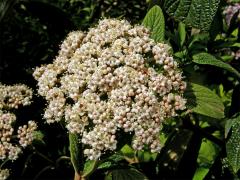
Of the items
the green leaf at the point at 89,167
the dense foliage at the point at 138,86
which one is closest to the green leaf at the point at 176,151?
the dense foliage at the point at 138,86

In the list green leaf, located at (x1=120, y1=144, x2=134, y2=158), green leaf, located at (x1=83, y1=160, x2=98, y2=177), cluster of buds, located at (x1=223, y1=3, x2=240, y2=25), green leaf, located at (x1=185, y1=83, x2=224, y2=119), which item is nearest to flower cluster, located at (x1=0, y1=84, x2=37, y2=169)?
green leaf, located at (x1=83, y1=160, x2=98, y2=177)

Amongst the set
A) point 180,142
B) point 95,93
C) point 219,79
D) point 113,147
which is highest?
Answer: point 95,93

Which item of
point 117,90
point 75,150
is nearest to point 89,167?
point 75,150

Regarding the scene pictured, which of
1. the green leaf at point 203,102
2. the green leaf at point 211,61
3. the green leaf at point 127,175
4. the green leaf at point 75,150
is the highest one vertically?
the green leaf at point 211,61

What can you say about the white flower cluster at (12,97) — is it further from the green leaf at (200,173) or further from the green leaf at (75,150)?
the green leaf at (200,173)

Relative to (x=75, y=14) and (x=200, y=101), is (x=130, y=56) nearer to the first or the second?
(x=200, y=101)

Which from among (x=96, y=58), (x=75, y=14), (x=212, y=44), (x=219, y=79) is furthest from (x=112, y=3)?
(x=96, y=58)

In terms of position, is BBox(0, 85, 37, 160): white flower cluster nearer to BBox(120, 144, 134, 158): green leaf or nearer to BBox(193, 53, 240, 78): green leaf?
BBox(120, 144, 134, 158): green leaf
